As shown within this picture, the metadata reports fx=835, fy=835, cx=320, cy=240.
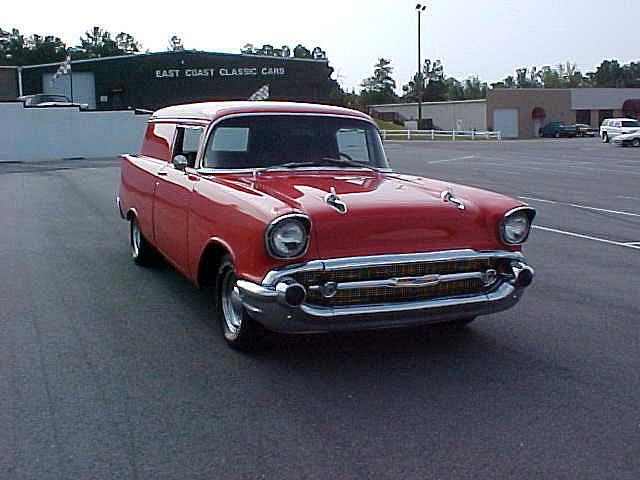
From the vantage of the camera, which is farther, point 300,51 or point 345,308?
point 300,51

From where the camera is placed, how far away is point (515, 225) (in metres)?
5.64


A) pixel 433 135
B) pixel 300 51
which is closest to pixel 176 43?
pixel 300 51

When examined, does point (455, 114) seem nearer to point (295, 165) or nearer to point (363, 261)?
point (295, 165)

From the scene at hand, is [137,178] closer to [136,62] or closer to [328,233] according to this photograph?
[328,233]

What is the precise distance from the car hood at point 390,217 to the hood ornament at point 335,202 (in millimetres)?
18

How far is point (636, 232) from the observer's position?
1188cm

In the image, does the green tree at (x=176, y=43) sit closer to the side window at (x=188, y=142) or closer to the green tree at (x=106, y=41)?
the green tree at (x=106, y=41)

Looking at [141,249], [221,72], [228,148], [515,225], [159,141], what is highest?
[221,72]

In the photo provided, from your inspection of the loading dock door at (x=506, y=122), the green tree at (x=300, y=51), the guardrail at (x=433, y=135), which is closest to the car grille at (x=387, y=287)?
the guardrail at (x=433, y=135)

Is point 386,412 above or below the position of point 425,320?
below

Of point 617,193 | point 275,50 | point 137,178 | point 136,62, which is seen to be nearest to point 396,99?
point 275,50

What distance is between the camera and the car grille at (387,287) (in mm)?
5078

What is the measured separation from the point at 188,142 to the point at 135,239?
2.04m

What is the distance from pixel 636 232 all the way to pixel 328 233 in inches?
319
